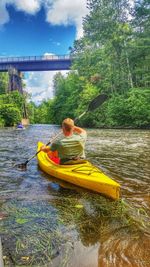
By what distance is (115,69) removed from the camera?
107ft

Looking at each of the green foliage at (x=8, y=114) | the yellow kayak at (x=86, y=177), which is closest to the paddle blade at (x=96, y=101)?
the yellow kayak at (x=86, y=177)

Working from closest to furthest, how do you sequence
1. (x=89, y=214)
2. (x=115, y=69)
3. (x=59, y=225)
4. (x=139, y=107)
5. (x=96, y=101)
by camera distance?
(x=59, y=225)
(x=89, y=214)
(x=96, y=101)
(x=139, y=107)
(x=115, y=69)

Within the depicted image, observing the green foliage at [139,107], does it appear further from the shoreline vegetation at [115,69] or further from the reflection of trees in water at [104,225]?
the reflection of trees in water at [104,225]

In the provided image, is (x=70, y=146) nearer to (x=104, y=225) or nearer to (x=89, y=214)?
(x=89, y=214)

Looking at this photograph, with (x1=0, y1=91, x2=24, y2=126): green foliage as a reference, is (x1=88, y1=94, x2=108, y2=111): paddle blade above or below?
above

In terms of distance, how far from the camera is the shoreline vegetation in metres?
28.5

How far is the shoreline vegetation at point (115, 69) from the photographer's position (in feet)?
93.5

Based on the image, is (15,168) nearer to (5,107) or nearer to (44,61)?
(5,107)

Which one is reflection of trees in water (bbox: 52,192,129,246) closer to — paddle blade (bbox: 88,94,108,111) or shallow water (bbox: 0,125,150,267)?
shallow water (bbox: 0,125,150,267)

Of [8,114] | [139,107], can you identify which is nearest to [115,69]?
[139,107]

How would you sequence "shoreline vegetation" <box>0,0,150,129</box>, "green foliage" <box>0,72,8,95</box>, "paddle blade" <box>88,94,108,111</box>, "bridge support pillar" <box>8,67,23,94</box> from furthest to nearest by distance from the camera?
"green foliage" <box>0,72,8,95</box> → "bridge support pillar" <box>8,67,23,94</box> → "shoreline vegetation" <box>0,0,150,129</box> → "paddle blade" <box>88,94,108,111</box>

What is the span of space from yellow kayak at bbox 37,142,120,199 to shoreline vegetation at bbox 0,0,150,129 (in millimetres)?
22201

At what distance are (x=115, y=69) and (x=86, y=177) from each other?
95.7 ft

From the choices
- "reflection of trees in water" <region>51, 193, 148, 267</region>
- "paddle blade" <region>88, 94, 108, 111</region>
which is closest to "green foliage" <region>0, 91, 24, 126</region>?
"paddle blade" <region>88, 94, 108, 111</region>
